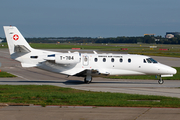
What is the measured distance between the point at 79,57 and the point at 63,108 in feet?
40.3

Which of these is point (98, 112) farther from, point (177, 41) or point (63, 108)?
point (177, 41)

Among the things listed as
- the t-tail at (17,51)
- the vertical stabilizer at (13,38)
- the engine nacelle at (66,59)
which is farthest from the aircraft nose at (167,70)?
the vertical stabilizer at (13,38)

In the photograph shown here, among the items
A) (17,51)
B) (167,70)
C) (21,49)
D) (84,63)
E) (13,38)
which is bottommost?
(167,70)

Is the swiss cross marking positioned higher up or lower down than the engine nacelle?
higher up

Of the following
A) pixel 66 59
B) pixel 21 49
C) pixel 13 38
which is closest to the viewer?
pixel 66 59

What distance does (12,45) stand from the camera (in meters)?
25.8

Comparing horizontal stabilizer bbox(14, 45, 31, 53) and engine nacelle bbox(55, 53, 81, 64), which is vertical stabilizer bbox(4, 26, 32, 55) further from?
engine nacelle bbox(55, 53, 81, 64)

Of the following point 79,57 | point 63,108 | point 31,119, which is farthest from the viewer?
point 79,57

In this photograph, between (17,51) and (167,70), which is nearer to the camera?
(167,70)

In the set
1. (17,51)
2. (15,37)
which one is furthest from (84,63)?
(15,37)

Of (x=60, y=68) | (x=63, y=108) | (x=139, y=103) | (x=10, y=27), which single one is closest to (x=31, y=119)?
(x=63, y=108)

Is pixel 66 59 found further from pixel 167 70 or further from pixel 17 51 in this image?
pixel 167 70

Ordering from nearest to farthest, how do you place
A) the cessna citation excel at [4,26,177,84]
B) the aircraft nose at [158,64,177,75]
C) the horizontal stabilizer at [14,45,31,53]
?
the horizontal stabilizer at [14,45,31,53] < the aircraft nose at [158,64,177,75] < the cessna citation excel at [4,26,177,84]

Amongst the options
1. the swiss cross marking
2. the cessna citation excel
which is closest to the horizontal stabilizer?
the cessna citation excel
